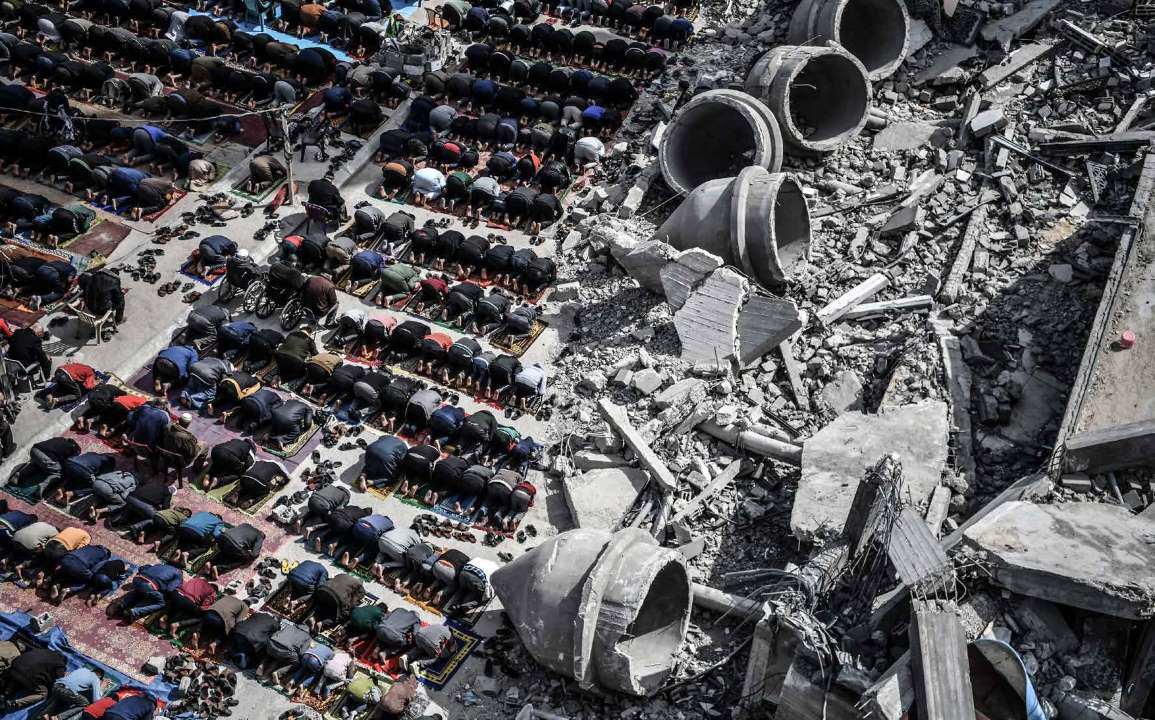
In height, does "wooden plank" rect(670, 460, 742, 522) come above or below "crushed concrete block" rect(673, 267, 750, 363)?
below

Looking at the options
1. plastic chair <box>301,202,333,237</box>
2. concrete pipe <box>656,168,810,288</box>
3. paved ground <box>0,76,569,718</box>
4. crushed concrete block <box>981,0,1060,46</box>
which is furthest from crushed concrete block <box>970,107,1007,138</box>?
plastic chair <box>301,202,333,237</box>

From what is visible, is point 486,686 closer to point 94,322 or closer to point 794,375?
point 794,375

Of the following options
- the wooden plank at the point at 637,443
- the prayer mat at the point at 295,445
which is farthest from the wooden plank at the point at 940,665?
the prayer mat at the point at 295,445

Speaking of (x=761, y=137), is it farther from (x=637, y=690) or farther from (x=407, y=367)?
(x=637, y=690)

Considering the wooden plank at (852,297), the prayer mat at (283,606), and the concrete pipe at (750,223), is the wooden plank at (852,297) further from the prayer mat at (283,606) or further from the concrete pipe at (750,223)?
the prayer mat at (283,606)

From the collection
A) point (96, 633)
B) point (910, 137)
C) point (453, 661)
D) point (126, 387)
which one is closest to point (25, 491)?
point (126, 387)

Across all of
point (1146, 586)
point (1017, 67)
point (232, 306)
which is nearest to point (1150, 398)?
point (1146, 586)

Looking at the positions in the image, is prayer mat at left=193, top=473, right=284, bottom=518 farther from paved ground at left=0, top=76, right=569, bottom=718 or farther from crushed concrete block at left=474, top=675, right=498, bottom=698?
crushed concrete block at left=474, top=675, right=498, bottom=698
